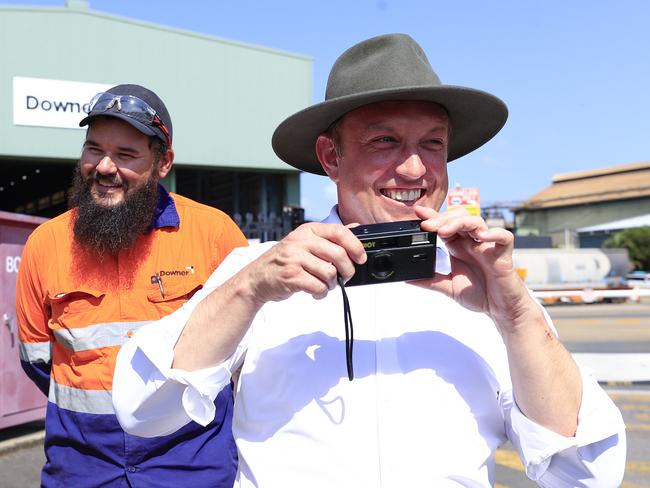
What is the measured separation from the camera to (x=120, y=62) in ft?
50.2

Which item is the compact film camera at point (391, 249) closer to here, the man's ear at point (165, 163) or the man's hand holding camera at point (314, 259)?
the man's hand holding camera at point (314, 259)

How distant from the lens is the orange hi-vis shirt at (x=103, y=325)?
2129 mm

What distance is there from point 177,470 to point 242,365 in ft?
2.36

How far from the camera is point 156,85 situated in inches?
617

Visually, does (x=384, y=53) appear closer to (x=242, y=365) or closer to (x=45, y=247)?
(x=242, y=365)

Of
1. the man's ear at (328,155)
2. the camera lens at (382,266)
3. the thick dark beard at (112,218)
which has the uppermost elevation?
the man's ear at (328,155)

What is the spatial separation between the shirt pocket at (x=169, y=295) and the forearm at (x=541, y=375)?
1.33 metres

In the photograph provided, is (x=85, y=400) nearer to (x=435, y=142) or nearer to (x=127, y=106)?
(x=127, y=106)

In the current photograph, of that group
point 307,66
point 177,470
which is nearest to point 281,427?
point 177,470

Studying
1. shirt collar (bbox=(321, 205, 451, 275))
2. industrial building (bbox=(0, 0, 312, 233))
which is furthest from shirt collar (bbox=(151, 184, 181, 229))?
industrial building (bbox=(0, 0, 312, 233))

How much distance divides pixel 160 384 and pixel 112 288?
971mm

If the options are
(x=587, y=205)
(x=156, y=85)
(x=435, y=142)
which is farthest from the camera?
(x=587, y=205)

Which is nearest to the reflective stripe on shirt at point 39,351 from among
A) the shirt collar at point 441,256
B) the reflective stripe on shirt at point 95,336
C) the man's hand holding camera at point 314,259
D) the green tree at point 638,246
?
the reflective stripe on shirt at point 95,336

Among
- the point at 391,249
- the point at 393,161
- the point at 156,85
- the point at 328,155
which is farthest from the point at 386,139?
the point at 156,85
